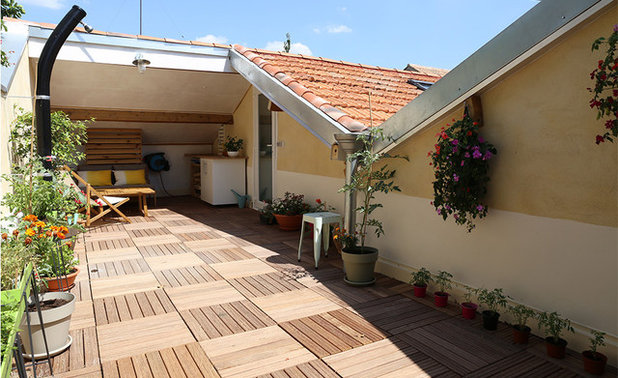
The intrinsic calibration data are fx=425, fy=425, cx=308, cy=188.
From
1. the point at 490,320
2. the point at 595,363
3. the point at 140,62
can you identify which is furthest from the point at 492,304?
the point at 140,62

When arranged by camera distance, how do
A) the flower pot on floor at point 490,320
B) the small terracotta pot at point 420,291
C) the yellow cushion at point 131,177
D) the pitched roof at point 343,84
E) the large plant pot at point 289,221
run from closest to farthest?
the flower pot on floor at point 490,320 < the small terracotta pot at point 420,291 < the pitched roof at point 343,84 < the large plant pot at point 289,221 < the yellow cushion at point 131,177

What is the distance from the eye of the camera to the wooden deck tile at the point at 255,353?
2658 millimetres

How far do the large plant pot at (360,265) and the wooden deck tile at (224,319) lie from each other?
1040 mm

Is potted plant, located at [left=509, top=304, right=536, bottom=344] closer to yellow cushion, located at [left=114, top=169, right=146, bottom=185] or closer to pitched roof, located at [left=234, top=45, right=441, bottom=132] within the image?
pitched roof, located at [left=234, top=45, right=441, bottom=132]

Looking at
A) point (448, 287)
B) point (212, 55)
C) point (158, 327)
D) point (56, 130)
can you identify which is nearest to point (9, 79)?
point (56, 130)

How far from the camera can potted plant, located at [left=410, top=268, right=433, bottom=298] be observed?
153 inches

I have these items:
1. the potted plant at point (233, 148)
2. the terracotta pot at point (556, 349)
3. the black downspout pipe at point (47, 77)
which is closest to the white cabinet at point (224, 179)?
the potted plant at point (233, 148)

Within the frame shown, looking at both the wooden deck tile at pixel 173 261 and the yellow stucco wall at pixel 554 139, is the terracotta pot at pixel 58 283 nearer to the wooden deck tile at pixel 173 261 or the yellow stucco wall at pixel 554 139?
the wooden deck tile at pixel 173 261

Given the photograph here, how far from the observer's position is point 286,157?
7391mm

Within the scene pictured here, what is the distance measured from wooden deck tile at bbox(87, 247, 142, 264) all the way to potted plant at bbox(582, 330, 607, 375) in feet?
15.1

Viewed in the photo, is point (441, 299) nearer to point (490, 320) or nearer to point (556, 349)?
point (490, 320)

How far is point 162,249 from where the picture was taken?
18.4 ft

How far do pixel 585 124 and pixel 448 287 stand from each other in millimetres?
1758

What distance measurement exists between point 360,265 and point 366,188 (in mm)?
760
